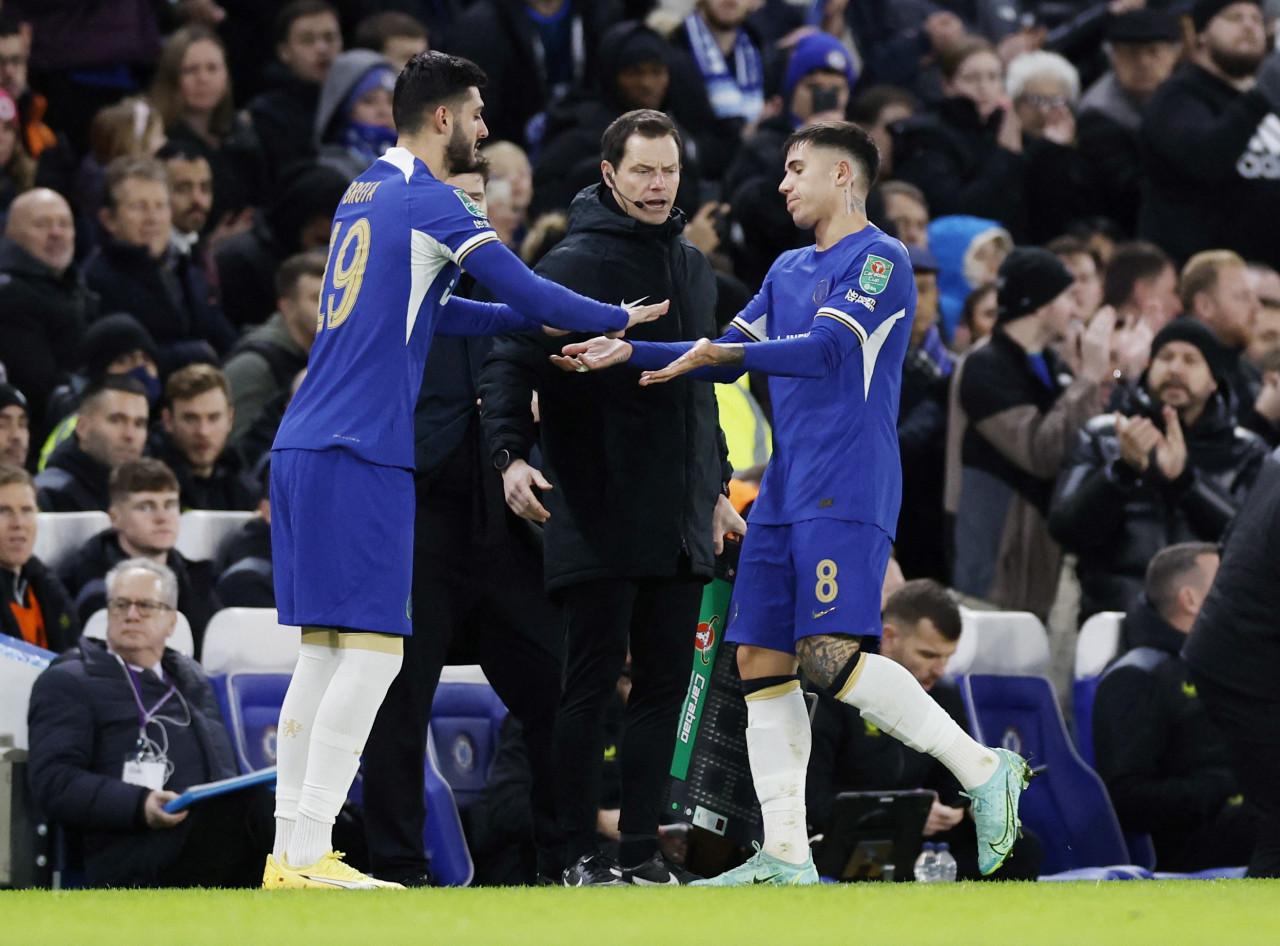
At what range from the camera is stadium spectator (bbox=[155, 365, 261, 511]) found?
9.52 metres

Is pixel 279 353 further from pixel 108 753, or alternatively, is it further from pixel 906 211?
pixel 906 211

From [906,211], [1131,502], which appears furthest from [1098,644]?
[906,211]

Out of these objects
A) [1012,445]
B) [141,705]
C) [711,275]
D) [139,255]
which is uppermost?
[139,255]

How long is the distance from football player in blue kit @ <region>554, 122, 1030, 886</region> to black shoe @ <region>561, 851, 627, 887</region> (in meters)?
0.33

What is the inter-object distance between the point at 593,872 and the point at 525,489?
109cm

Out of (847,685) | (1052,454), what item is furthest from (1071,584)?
(847,685)

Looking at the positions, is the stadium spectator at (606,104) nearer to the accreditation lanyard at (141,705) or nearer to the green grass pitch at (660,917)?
the accreditation lanyard at (141,705)

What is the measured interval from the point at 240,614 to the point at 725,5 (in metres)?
6.14

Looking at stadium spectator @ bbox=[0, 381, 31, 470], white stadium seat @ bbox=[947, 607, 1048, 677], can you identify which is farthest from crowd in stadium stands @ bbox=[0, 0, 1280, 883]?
white stadium seat @ bbox=[947, 607, 1048, 677]

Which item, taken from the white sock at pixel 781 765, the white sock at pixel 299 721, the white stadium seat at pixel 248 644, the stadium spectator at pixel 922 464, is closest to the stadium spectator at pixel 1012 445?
the stadium spectator at pixel 922 464

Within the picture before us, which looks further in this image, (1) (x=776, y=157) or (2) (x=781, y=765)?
(1) (x=776, y=157)

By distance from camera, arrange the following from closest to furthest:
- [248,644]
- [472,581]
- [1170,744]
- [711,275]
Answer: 1. [711,275]
2. [472,581]
3. [248,644]
4. [1170,744]

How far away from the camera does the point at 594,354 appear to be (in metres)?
5.98

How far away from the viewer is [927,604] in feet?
27.0
